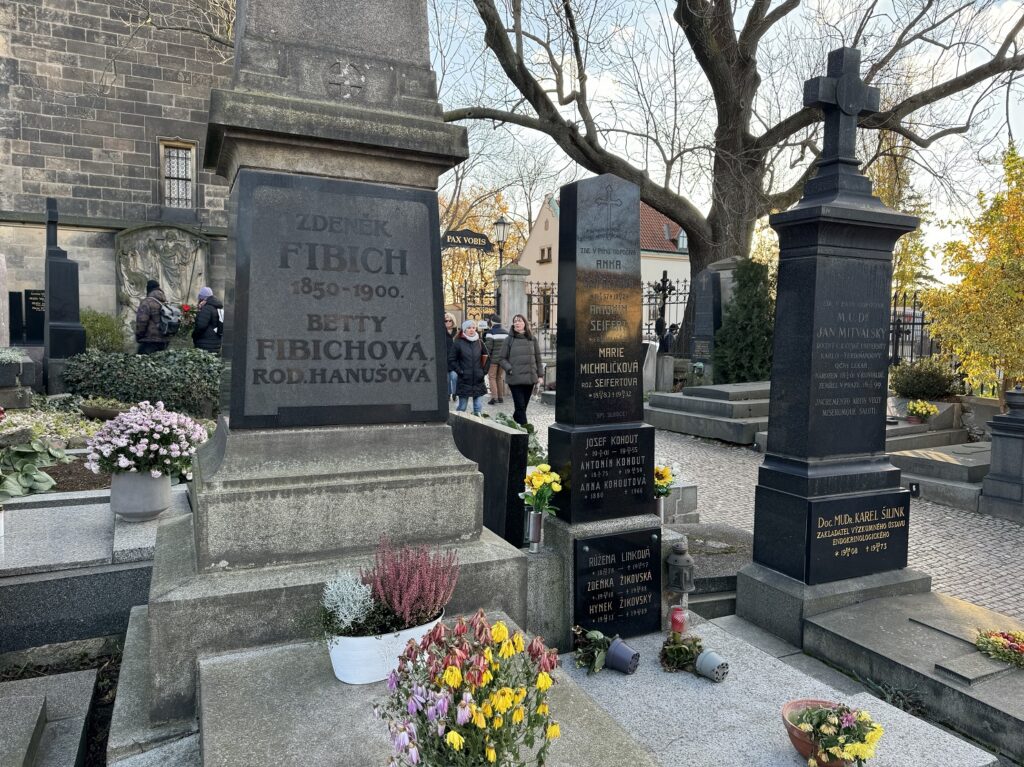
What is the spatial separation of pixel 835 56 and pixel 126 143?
18514 millimetres

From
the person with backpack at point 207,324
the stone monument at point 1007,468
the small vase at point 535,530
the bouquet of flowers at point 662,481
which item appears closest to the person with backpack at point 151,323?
the person with backpack at point 207,324

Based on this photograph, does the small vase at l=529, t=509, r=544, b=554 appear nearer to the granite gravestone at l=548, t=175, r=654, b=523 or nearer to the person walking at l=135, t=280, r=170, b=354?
the granite gravestone at l=548, t=175, r=654, b=523

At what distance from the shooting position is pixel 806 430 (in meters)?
4.86

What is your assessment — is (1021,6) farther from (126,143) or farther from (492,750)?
(126,143)

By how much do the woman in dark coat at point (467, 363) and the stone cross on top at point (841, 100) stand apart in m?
7.87

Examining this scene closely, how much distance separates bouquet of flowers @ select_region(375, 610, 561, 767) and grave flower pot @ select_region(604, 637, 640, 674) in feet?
6.13

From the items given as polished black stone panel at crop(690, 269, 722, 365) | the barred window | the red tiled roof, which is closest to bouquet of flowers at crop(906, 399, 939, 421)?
polished black stone panel at crop(690, 269, 722, 365)

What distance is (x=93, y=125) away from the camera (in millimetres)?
17844

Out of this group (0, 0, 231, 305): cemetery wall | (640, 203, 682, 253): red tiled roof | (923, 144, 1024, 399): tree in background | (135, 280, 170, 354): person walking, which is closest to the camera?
(923, 144, 1024, 399): tree in background

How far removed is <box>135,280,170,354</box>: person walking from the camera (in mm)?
12828

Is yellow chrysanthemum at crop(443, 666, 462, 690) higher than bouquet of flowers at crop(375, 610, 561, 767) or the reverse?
higher

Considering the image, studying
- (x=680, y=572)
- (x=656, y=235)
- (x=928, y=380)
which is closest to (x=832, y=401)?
(x=680, y=572)

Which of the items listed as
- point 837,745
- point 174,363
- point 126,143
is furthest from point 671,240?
point 837,745

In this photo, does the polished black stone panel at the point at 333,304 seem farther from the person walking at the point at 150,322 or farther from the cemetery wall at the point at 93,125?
the cemetery wall at the point at 93,125
